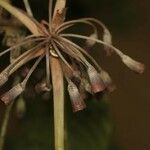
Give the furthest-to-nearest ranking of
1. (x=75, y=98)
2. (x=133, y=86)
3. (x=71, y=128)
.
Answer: (x=133, y=86) < (x=71, y=128) < (x=75, y=98)

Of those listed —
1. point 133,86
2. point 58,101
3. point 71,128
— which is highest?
point 133,86

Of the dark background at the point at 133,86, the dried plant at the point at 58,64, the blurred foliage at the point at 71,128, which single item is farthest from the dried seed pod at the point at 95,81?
the dark background at the point at 133,86

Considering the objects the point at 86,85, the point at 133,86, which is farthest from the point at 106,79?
the point at 133,86

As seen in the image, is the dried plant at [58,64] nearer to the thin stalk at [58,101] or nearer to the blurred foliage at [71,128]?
the thin stalk at [58,101]

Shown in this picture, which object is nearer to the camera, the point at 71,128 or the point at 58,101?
the point at 58,101

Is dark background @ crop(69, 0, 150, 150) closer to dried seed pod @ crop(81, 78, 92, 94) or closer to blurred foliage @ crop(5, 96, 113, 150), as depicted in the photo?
blurred foliage @ crop(5, 96, 113, 150)

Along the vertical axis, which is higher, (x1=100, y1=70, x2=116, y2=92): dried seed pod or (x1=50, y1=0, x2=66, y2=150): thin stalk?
(x1=100, y1=70, x2=116, y2=92): dried seed pod

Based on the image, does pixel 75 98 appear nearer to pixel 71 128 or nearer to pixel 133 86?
pixel 71 128

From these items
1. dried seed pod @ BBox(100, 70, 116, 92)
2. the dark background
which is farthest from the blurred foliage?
the dark background
